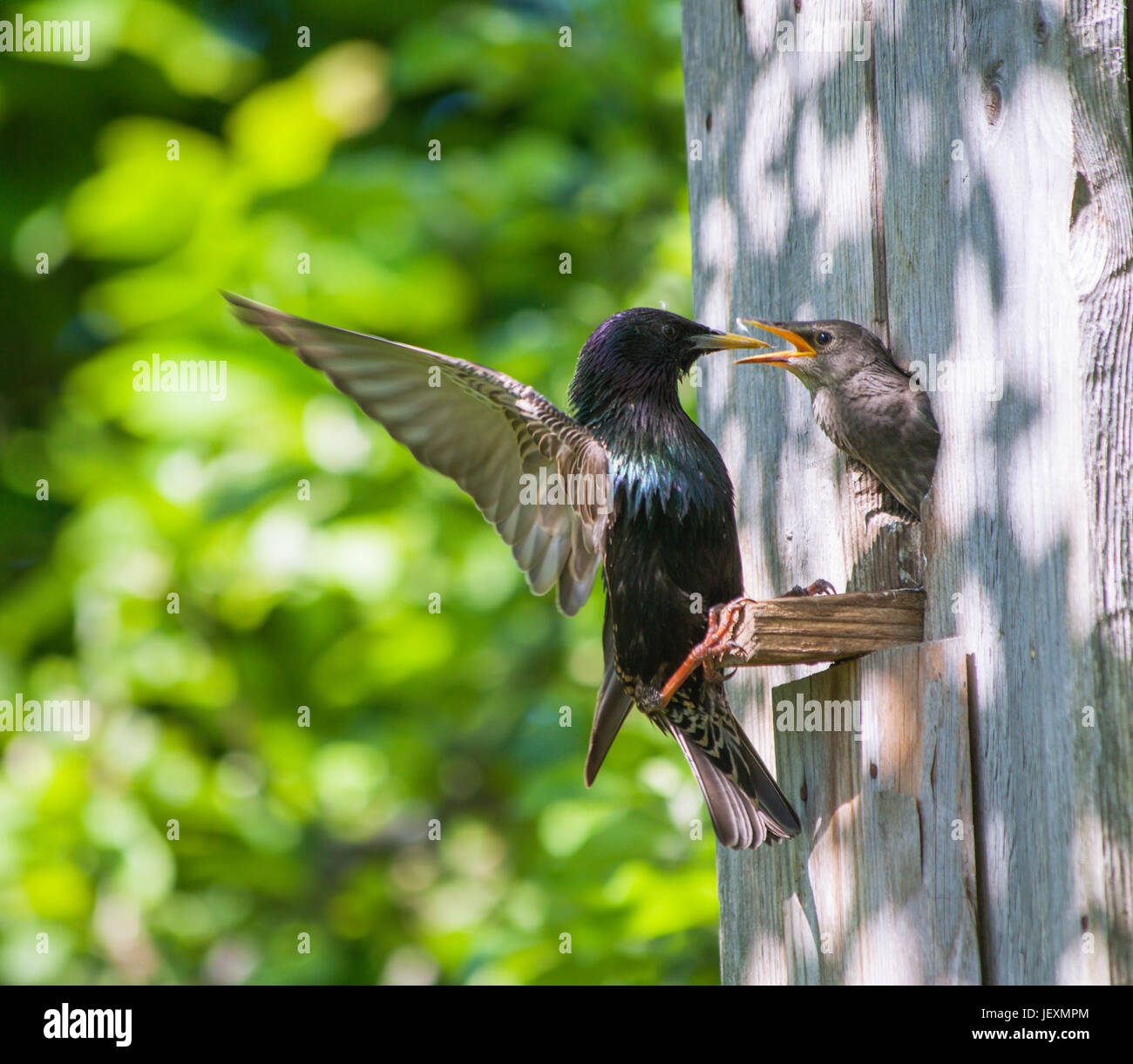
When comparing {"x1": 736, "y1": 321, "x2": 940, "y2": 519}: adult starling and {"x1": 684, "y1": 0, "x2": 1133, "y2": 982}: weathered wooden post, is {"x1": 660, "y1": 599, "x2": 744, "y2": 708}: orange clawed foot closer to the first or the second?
{"x1": 684, "y1": 0, "x2": 1133, "y2": 982}: weathered wooden post

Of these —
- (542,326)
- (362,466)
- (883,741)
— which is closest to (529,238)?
(542,326)

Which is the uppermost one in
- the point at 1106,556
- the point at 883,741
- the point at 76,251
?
the point at 76,251

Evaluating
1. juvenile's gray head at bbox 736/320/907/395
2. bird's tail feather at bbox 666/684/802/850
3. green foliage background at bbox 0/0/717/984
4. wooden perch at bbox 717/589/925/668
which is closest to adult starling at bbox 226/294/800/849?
bird's tail feather at bbox 666/684/802/850

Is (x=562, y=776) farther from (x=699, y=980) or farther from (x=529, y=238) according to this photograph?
(x=529, y=238)

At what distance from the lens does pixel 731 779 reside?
2.06 metres

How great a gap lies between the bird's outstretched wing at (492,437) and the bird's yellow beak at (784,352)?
1.12 feet

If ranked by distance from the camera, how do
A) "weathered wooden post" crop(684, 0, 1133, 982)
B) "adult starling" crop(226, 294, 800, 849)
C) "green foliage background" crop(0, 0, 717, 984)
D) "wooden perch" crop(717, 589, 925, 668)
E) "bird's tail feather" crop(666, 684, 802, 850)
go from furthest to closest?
1. "green foliage background" crop(0, 0, 717, 984)
2. "adult starling" crop(226, 294, 800, 849)
3. "bird's tail feather" crop(666, 684, 802, 850)
4. "wooden perch" crop(717, 589, 925, 668)
5. "weathered wooden post" crop(684, 0, 1133, 982)

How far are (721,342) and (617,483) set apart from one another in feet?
1.01

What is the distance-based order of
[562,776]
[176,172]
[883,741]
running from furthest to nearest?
[176,172] < [562,776] < [883,741]

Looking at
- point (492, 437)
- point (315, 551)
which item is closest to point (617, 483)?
point (492, 437)

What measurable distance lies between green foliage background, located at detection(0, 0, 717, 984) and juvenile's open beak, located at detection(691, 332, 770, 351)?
1.25 metres

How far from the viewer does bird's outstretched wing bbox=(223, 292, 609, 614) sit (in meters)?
2.12

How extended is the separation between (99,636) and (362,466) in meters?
1.10

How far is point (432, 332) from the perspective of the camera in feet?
13.1
